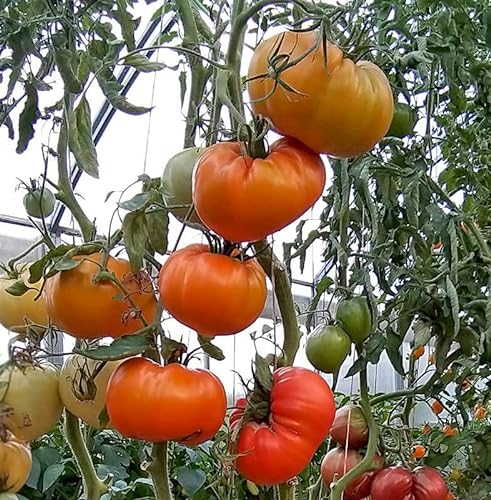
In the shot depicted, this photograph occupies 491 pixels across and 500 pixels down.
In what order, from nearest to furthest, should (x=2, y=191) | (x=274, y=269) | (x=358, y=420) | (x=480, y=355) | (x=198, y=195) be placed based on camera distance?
(x=198, y=195) → (x=274, y=269) → (x=480, y=355) → (x=358, y=420) → (x=2, y=191)

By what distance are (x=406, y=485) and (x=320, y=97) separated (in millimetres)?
619

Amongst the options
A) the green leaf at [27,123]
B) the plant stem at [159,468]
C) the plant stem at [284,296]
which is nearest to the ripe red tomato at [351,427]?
the plant stem at [284,296]

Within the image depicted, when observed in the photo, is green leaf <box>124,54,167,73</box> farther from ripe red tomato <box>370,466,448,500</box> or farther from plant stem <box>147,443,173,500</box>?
ripe red tomato <box>370,466,448,500</box>

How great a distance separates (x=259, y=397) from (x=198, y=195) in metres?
0.22

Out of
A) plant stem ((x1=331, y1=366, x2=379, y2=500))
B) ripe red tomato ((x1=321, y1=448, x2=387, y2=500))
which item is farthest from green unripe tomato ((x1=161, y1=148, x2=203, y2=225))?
ripe red tomato ((x1=321, y1=448, x2=387, y2=500))

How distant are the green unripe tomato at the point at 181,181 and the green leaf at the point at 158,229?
0.05ft

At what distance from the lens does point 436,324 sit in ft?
3.13

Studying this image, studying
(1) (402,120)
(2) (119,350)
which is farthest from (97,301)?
(1) (402,120)

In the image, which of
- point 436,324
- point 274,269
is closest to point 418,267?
point 436,324

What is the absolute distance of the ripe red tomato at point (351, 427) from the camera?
3.26ft

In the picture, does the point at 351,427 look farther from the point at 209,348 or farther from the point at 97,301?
the point at 97,301

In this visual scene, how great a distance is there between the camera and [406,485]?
97cm

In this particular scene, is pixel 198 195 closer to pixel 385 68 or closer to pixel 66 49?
pixel 66 49

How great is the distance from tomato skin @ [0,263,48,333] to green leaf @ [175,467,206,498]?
1.22 meters
